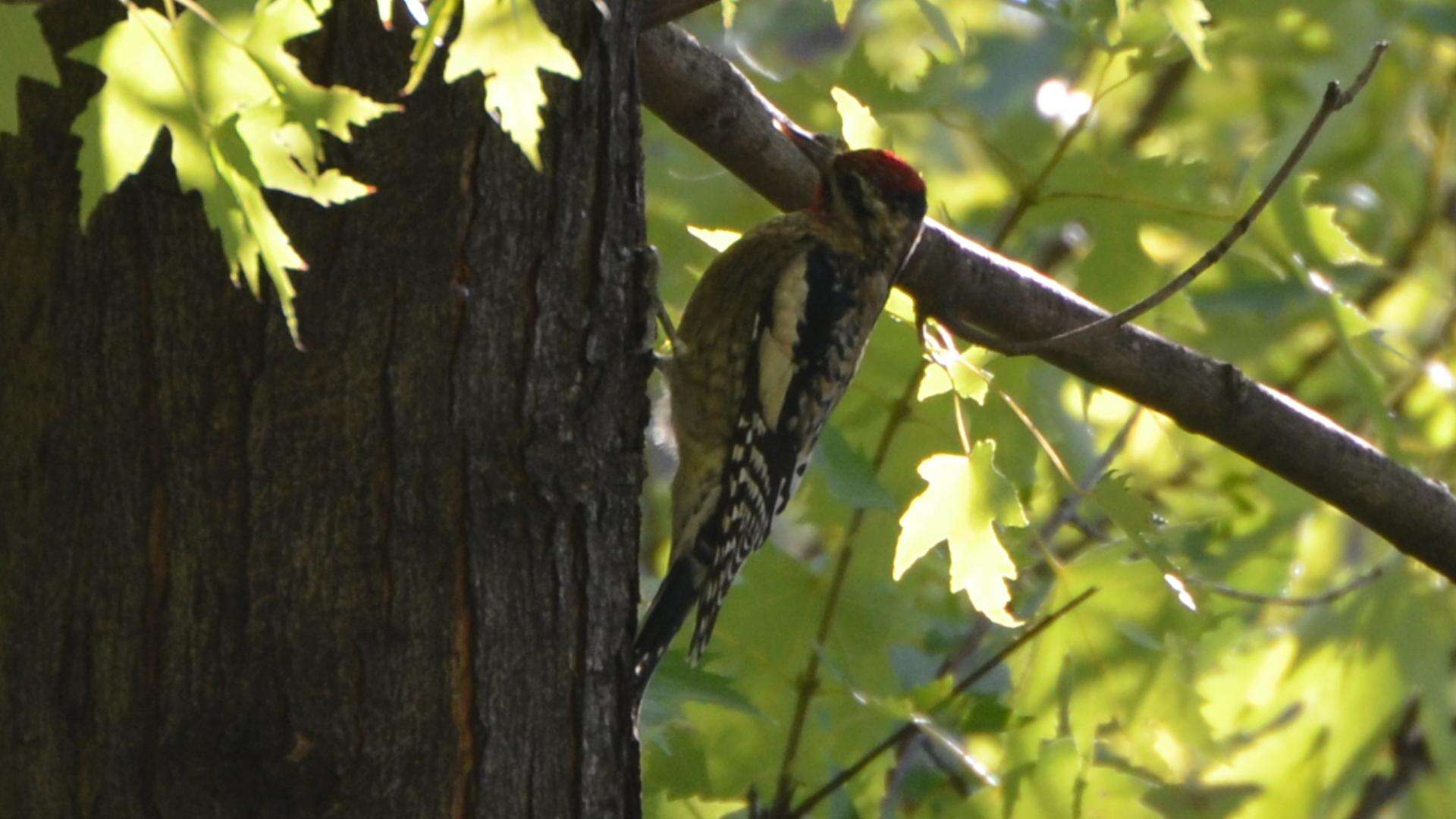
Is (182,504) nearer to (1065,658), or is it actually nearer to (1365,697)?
(1065,658)

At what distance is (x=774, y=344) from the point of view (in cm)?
366

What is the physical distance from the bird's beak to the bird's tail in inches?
34.0

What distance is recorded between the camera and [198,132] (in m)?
1.57

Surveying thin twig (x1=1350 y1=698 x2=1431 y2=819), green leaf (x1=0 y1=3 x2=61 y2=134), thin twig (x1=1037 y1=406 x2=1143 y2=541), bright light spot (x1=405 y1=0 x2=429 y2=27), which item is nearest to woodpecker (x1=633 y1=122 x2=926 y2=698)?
thin twig (x1=1037 y1=406 x2=1143 y2=541)

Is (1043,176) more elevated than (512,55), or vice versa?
(1043,176)

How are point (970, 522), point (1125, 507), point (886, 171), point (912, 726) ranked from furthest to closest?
point (886, 171), point (912, 726), point (1125, 507), point (970, 522)

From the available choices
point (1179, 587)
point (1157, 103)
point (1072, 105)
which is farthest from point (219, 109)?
point (1157, 103)

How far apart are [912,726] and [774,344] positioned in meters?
1.01

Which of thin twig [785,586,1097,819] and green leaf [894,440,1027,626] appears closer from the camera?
green leaf [894,440,1027,626]

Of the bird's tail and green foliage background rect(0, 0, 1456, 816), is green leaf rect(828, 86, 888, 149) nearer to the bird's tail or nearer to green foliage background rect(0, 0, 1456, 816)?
green foliage background rect(0, 0, 1456, 816)

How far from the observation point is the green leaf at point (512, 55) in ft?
5.40

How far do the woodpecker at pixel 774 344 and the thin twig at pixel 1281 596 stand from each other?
852 millimetres

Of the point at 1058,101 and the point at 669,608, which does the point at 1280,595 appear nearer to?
the point at 1058,101

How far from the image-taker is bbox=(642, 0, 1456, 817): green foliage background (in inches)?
118
